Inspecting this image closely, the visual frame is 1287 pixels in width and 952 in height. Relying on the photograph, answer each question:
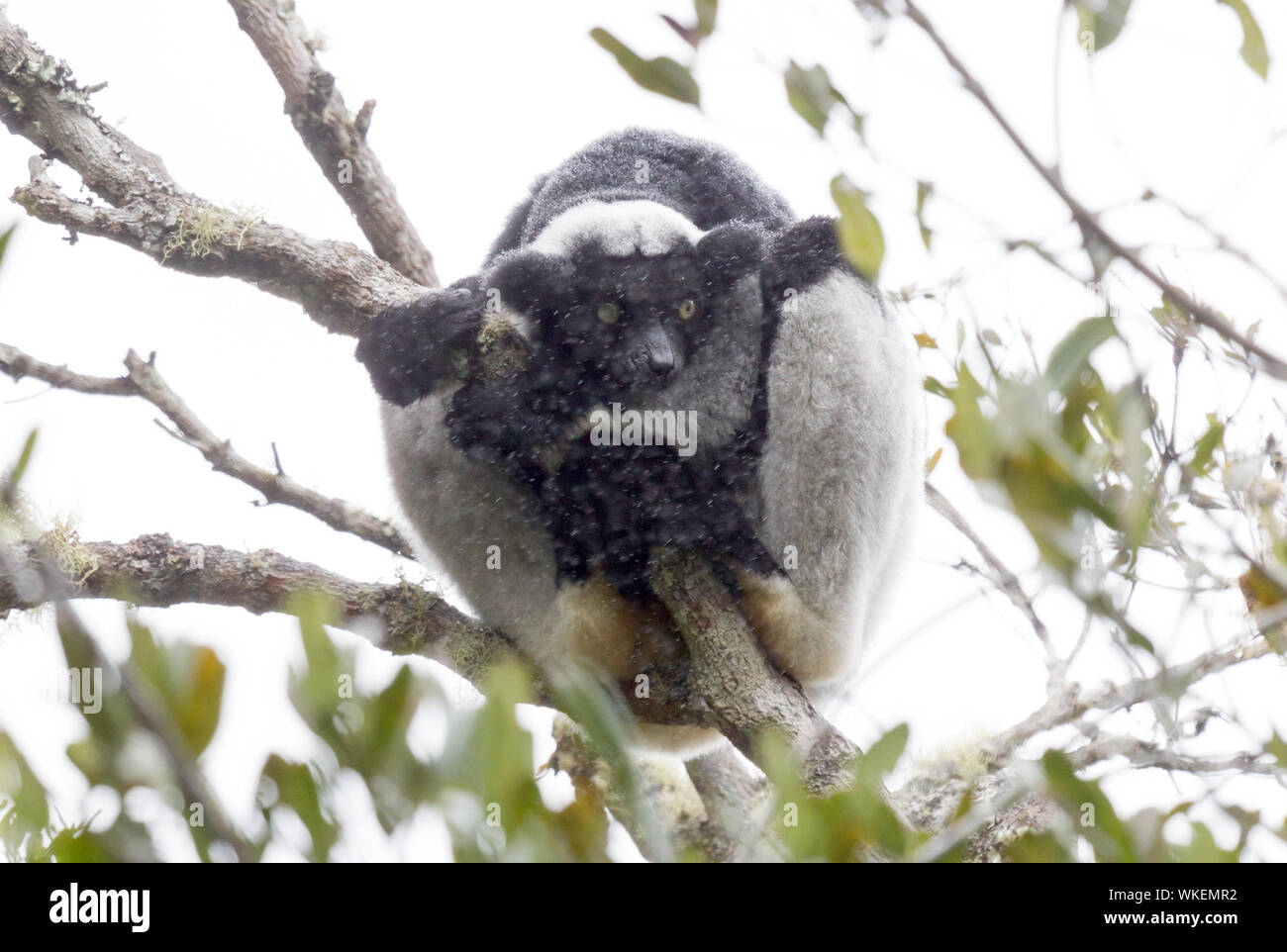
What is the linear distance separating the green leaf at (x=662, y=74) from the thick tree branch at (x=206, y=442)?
8.36 feet

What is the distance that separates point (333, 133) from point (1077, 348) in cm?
396

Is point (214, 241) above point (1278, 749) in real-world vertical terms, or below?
above

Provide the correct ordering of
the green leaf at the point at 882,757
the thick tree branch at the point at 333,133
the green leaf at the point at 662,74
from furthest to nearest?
the thick tree branch at the point at 333,133 < the green leaf at the point at 662,74 < the green leaf at the point at 882,757

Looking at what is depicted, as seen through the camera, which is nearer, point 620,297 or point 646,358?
point 646,358

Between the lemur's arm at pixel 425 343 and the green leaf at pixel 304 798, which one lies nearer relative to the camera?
the green leaf at pixel 304 798

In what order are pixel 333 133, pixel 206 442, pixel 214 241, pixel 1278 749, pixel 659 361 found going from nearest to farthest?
pixel 1278 749 < pixel 659 361 < pixel 214 241 < pixel 206 442 < pixel 333 133

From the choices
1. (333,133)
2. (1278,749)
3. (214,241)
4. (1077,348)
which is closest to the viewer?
(1077,348)

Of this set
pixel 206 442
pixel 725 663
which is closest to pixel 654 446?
pixel 725 663

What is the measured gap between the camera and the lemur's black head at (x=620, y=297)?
2857 mm

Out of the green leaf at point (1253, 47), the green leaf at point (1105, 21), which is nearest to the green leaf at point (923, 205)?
the green leaf at point (1105, 21)

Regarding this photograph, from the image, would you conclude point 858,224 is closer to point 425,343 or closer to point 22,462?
point 22,462

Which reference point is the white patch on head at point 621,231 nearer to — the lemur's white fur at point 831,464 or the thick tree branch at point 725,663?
the lemur's white fur at point 831,464

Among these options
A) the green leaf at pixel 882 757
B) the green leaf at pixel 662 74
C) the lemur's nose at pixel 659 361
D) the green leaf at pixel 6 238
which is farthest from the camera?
the lemur's nose at pixel 659 361

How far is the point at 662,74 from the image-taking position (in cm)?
146
